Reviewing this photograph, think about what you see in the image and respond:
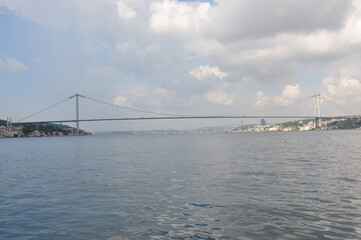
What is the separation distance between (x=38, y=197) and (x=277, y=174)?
12.5m

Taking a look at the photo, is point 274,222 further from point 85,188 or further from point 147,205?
point 85,188

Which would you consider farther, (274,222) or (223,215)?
(223,215)

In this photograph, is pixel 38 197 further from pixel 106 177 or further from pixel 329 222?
pixel 329 222

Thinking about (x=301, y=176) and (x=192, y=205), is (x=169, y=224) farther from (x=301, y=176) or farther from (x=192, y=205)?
(x=301, y=176)

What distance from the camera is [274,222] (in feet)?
28.0

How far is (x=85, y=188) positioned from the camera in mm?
14359

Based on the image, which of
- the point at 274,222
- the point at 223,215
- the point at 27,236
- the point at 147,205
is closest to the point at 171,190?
the point at 147,205

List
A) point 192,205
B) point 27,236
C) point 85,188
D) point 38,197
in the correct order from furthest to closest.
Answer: point 85,188, point 38,197, point 192,205, point 27,236

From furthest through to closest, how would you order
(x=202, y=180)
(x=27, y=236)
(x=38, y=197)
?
(x=202, y=180) < (x=38, y=197) < (x=27, y=236)

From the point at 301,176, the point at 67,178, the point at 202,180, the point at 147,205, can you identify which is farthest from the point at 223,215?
the point at 67,178

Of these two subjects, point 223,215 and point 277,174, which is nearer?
point 223,215

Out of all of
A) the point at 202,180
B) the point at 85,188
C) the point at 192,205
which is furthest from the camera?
the point at 202,180

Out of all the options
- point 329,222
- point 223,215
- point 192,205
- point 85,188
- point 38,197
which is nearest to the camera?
point 329,222

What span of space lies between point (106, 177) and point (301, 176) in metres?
11.1
